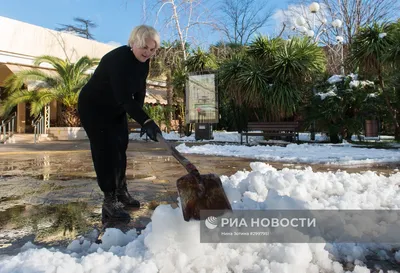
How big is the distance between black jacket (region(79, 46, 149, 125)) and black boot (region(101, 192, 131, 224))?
1.89ft

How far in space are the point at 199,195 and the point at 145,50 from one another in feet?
3.49

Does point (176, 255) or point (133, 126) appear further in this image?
point (133, 126)

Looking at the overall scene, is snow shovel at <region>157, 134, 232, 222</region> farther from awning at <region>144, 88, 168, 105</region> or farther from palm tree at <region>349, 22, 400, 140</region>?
awning at <region>144, 88, 168, 105</region>

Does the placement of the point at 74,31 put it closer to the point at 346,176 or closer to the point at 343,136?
the point at 343,136

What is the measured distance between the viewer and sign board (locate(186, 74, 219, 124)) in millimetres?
13242

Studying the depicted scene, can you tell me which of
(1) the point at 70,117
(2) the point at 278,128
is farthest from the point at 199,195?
(1) the point at 70,117

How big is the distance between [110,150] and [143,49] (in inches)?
30.9

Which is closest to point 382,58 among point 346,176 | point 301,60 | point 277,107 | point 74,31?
point 301,60

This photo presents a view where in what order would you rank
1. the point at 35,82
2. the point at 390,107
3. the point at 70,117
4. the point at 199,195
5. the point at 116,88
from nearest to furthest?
1. the point at 199,195
2. the point at 116,88
3. the point at 390,107
4. the point at 35,82
5. the point at 70,117

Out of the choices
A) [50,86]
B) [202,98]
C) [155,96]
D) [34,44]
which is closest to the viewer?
[202,98]

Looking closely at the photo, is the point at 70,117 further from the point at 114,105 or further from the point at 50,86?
the point at 114,105

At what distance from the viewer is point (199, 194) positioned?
195cm

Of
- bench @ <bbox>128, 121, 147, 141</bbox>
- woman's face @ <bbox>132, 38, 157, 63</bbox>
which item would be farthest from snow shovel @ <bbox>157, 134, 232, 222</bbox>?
bench @ <bbox>128, 121, 147, 141</bbox>

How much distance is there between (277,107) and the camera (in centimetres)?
1134
